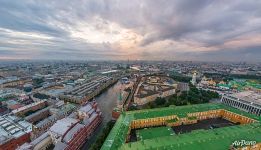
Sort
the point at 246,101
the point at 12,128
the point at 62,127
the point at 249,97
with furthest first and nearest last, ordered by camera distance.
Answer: the point at 249,97, the point at 246,101, the point at 12,128, the point at 62,127

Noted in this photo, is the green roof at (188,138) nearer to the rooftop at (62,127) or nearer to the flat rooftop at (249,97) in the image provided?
the rooftop at (62,127)

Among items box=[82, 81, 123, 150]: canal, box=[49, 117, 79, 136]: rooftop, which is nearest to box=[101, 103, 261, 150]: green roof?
box=[82, 81, 123, 150]: canal

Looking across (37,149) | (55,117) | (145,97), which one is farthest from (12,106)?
Result: (145,97)

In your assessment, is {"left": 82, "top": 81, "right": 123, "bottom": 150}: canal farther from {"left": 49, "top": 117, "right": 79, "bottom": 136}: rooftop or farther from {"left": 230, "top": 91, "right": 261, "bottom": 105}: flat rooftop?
{"left": 230, "top": 91, "right": 261, "bottom": 105}: flat rooftop

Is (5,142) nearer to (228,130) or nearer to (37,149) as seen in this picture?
(37,149)

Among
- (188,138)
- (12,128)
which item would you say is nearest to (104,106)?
(12,128)

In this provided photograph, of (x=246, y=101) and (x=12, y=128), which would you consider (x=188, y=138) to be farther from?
(x=12, y=128)

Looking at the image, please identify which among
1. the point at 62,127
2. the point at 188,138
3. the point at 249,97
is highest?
the point at 249,97

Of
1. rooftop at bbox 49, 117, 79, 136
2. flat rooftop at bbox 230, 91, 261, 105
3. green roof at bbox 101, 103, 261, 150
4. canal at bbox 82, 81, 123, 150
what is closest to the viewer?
green roof at bbox 101, 103, 261, 150
